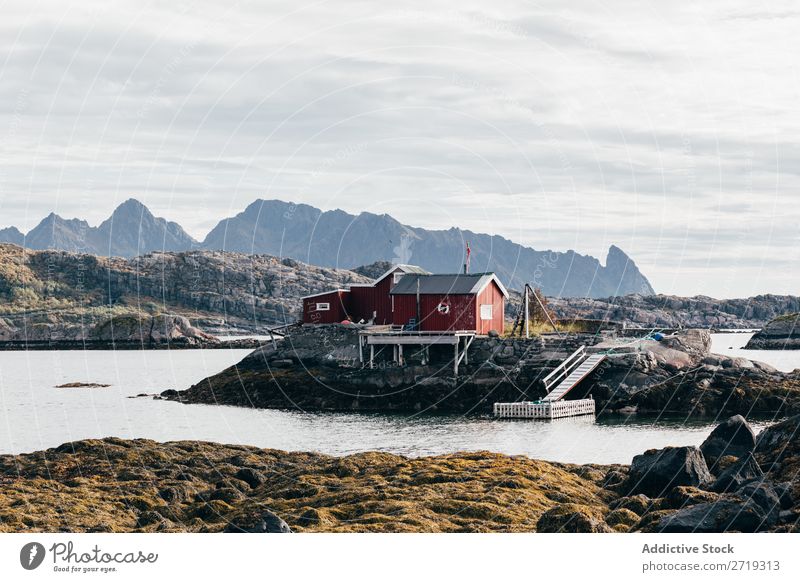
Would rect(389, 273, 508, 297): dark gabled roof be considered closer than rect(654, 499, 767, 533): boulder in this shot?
No

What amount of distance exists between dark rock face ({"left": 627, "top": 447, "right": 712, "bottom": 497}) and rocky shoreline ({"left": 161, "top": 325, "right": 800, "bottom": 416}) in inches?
1323

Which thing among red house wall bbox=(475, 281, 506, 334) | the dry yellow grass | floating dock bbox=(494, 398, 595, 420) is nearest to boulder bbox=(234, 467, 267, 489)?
the dry yellow grass

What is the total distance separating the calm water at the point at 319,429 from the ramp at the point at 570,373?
3.17 m

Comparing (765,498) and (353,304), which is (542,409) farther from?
(765,498)

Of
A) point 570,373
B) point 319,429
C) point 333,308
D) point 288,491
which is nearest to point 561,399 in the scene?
point 570,373

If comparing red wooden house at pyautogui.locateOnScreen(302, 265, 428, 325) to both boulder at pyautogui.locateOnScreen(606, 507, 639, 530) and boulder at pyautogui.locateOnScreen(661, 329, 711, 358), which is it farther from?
boulder at pyautogui.locateOnScreen(606, 507, 639, 530)

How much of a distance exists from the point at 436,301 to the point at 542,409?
566 inches

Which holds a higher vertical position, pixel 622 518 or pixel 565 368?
pixel 565 368

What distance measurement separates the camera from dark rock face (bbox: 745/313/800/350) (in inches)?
6078

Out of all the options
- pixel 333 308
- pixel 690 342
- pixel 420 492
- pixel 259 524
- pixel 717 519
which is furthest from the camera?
pixel 333 308

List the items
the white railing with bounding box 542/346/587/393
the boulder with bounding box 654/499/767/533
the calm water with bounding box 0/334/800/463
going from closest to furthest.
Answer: the boulder with bounding box 654/499/767/533 < the calm water with bounding box 0/334/800/463 < the white railing with bounding box 542/346/587/393

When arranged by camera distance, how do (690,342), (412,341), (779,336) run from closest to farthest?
(412,341) → (690,342) → (779,336)

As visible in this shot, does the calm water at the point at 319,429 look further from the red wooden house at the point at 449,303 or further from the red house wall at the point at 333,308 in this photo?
the red house wall at the point at 333,308

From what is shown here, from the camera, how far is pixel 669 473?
31922 millimetres
